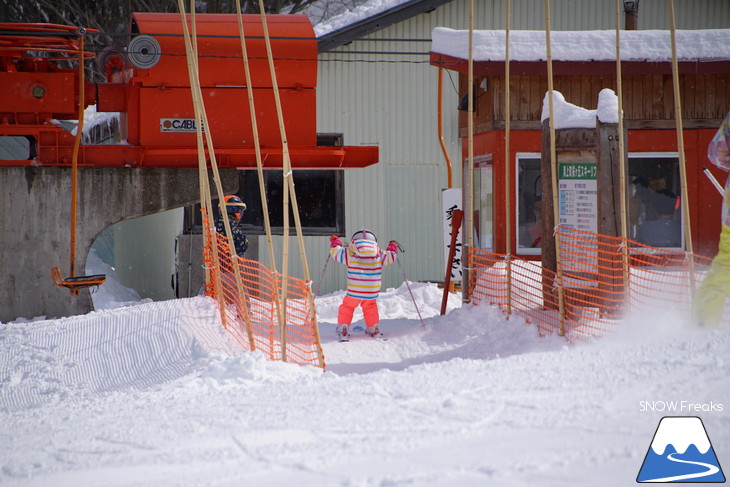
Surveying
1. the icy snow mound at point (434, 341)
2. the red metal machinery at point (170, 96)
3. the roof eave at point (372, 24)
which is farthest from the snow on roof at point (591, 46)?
the roof eave at point (372, 24)

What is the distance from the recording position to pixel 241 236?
10.6 metres

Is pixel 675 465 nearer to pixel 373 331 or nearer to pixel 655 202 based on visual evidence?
pixel 373 331

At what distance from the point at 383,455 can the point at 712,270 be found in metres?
3.39

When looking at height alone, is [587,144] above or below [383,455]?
above

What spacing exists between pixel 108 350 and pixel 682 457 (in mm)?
5516

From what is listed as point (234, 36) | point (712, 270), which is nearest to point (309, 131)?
point (234, 36)

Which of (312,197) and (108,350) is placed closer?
(108,350)

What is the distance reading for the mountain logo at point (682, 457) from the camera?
136 inches

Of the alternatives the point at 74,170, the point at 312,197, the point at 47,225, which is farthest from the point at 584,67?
the point at 47,225

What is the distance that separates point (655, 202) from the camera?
11016mm

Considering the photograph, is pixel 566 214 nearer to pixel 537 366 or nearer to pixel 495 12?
pixel 537 366

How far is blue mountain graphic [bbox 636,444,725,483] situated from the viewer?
3.44m

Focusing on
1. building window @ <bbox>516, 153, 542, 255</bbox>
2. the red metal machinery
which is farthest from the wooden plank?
the red metal machinery

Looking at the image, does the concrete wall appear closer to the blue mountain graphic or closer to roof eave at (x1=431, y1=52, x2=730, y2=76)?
roof eave at (x1=431, y1=52, x2=730, y2=76)
